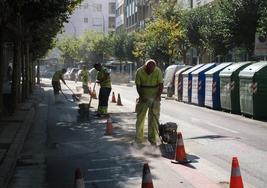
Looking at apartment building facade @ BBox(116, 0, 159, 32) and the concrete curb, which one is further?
apartment building facade @ BBox(116, 0, 159, 32)

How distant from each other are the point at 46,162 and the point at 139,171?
6.96 ft

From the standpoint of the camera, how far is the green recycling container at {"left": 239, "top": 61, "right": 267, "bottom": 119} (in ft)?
63.4

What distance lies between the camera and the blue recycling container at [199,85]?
86.7ft

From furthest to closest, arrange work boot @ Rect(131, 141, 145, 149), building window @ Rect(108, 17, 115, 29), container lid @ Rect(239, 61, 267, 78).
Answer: building window @ Rect(108, 17, 115, 29) → container lid @ Rect(239, 61, 267, 78) → work boot @ Rect(131, 141, 145, 149)

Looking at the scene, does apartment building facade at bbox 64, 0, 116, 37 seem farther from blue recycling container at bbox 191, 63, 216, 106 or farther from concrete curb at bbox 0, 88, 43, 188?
concrete curb at bbox 0, 88, 43, 188

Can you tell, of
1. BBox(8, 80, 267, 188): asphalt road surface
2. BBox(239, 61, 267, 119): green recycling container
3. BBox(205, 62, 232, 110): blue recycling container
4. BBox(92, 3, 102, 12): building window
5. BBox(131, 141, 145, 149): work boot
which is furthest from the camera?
BBox(92, 3, 102, 12): building window

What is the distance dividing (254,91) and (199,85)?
7.23 meters

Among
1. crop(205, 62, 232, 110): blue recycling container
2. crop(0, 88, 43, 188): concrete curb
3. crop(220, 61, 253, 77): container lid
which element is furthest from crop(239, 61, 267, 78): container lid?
crop(0, 88, 43, 188): concrete curb

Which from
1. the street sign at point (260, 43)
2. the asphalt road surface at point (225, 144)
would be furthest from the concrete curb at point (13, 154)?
the street sign at point (260, 43)

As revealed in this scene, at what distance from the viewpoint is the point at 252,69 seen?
67.0 ft

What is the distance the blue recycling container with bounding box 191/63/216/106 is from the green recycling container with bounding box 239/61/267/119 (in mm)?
5435

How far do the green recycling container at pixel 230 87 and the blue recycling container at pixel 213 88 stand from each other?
0.69 m

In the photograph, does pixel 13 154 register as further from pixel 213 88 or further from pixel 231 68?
pixel 213 88

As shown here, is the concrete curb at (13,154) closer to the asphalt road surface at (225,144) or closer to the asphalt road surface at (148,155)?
the asphalt road surface at (148,155)
